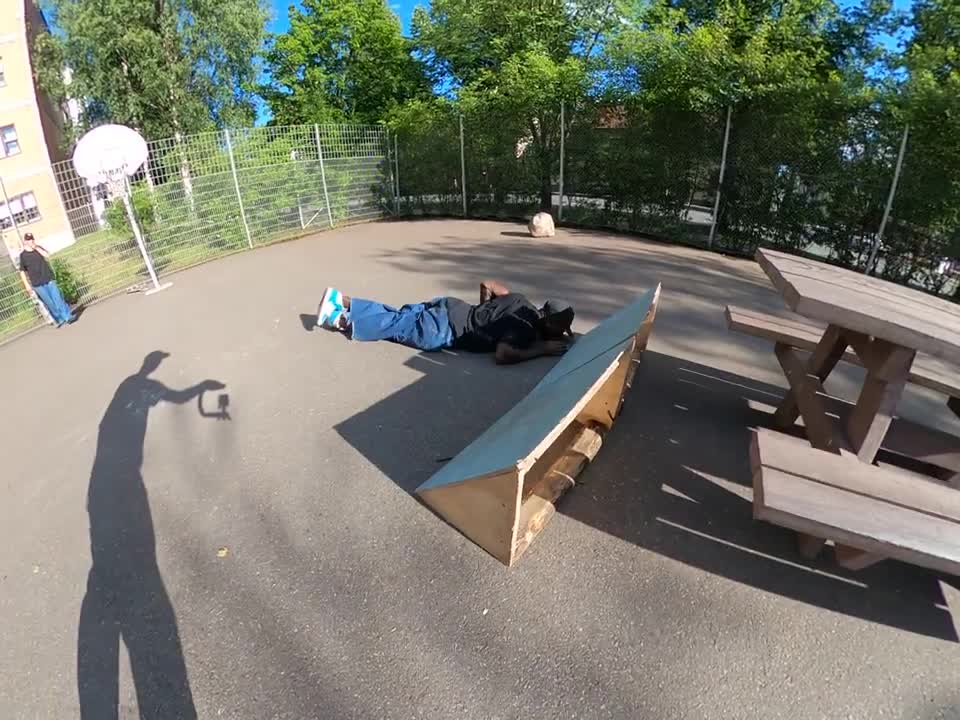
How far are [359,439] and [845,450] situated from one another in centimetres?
275

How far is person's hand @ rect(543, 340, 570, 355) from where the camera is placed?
4531 millimetres

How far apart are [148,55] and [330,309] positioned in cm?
1749

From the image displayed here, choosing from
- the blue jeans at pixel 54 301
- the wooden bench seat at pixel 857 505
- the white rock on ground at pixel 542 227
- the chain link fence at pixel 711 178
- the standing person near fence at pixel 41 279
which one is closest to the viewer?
the wooden bench seat at pixel 857 505

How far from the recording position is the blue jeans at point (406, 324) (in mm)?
4766

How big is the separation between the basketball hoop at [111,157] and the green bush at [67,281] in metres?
1.29

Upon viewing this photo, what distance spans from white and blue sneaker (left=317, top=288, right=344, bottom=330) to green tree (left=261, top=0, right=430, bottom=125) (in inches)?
837

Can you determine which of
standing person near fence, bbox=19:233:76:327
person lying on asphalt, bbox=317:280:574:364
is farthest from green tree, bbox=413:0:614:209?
standing person near fence, bbox=19:233:76:327

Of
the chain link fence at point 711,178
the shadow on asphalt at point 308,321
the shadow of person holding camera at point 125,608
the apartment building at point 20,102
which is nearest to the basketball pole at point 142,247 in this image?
the shadow on asphalt at point 308,321

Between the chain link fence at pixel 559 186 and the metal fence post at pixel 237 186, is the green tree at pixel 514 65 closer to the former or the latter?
the chain link fence at pixel 559 186

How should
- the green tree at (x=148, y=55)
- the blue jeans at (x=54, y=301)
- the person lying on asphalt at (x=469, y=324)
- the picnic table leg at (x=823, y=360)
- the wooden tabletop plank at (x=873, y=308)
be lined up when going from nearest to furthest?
1. the wooden tabletop plank at (x=873, y=308)
2. the picnic table leg at (x=823, y=360)
3. the person lying on asphalt at (x=469, y=324)
4. the blue jeans at (x=54, y=301)
5. the green tree at (x=148, y=55)

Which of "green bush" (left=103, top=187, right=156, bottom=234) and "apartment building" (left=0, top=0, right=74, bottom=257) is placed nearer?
"green bush" (left=103, top=187, right=156, bottom=234)

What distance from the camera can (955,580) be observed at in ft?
7.59

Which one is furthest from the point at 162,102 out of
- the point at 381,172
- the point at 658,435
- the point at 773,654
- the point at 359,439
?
the point at 773,654

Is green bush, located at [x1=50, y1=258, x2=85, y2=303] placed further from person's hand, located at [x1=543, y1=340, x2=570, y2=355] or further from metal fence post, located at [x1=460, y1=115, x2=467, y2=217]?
metal fence post, located at [x1=460, y1=115, x2=467, y2=217]
